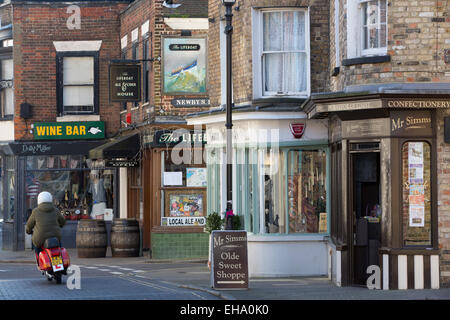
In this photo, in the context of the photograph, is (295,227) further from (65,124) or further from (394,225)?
(65,124)

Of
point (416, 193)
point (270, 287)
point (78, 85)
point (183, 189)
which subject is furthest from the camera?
point (78, 85)

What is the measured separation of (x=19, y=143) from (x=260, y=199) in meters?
11.8

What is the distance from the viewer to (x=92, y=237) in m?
25.7

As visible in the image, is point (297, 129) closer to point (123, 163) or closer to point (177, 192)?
point (177, 192)

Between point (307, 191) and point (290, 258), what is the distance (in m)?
1.43

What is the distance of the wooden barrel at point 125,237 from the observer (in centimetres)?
2555

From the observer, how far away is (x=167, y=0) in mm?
25438

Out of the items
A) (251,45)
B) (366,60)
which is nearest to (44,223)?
(251,45)

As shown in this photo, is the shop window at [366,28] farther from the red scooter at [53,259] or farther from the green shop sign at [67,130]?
the green shop sign at [67,130]

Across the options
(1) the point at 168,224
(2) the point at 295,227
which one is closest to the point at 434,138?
(2) the point at 295,227

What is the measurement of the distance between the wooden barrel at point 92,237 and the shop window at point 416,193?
438 inches

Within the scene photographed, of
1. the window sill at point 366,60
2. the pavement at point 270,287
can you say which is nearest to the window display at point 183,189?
the pavement at point 270,287

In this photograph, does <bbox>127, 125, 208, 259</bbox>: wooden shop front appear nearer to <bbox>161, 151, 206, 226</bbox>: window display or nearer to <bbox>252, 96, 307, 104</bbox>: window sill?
<bbox>161, 151, 206, 226</bbox>: window display

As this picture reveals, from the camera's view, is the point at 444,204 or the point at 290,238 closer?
the point at 444,204
